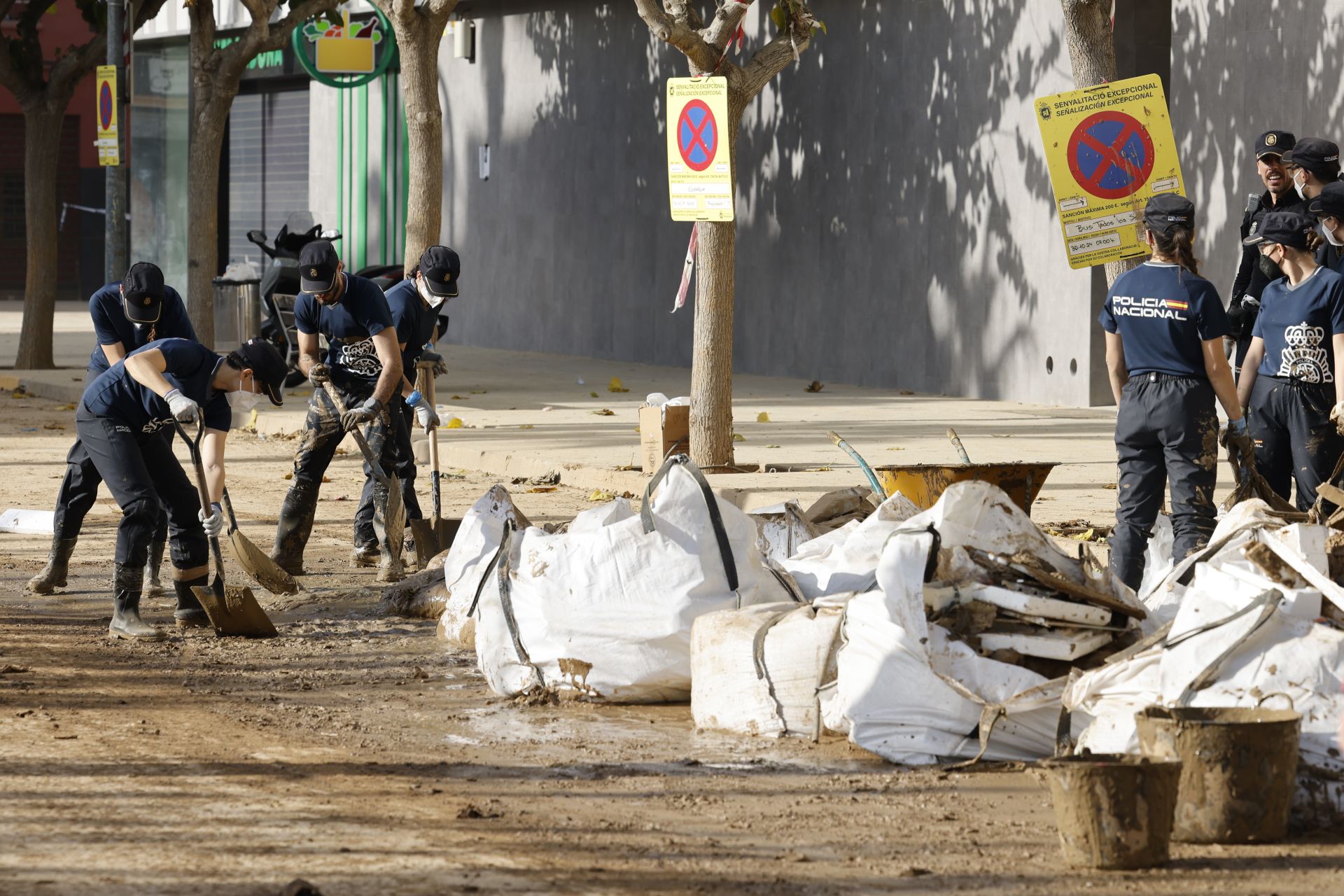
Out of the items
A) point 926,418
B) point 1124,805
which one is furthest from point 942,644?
point 926,418

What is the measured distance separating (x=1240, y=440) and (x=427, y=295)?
14.1ft

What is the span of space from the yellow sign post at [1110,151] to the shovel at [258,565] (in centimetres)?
380

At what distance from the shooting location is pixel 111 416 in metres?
7.72

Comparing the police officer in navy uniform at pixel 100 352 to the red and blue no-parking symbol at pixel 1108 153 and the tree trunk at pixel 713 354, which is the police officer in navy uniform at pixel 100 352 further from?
the red and blue no-parking symbol at pixel 1108 153

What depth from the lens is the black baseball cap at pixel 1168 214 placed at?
7.03 m

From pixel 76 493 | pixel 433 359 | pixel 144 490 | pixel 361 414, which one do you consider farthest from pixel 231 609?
pixel 433 359

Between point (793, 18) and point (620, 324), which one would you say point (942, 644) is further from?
point (620, 324)

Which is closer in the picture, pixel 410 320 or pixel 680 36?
pixel 410 320

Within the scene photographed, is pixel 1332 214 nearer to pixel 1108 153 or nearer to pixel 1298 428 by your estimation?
pixel 1298 428

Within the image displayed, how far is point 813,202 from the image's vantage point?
18984 millimetres

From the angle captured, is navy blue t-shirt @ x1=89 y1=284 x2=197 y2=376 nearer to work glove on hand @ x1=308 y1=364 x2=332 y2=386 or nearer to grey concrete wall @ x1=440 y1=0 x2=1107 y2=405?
work glove on hand @ x1=308 y1=364 x2=332 y2=386

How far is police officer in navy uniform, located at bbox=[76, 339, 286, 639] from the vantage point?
7613 millimetres

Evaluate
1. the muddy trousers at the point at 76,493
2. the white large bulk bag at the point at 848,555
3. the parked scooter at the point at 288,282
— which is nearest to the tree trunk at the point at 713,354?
the muddy trousers at the point at 76,493

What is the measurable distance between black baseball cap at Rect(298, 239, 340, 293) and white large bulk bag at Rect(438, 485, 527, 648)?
5.51ft
